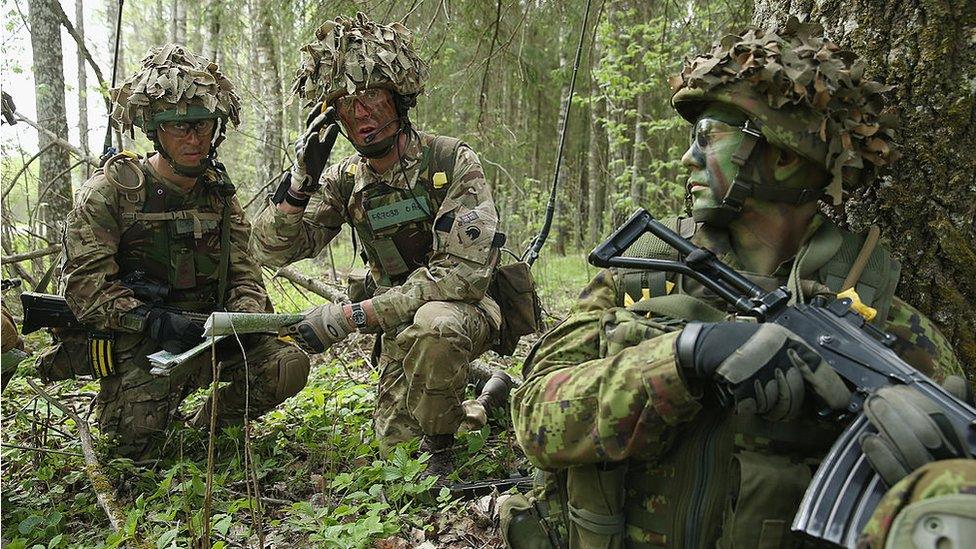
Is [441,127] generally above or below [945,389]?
above

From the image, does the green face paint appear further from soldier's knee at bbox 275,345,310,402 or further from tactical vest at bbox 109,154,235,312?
tactical vest at bbox 109,154,235,312

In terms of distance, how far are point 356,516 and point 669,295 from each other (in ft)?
6.06

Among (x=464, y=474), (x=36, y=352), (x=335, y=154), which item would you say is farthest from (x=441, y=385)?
(x=335, y=154)

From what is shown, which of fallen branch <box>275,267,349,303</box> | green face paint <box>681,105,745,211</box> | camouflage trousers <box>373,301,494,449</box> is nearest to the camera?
green face paint <box>681,105,745,211</box>

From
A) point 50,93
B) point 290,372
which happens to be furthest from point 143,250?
point 50,93

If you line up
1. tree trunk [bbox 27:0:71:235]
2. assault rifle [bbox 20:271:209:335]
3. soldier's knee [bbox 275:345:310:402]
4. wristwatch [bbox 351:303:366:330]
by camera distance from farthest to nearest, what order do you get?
1. tree trunk [bbox 27:0:71:235]
2. soldier's knee [bbox 275:345:310:402]
3. assault rifle [bbox 20:271:209:335]
4. wristwatch [bbox 351:303:366:330]

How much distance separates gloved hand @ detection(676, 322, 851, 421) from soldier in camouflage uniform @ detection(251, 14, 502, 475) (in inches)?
83.6

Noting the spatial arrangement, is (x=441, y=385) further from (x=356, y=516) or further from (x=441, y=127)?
(x=441, y=127)

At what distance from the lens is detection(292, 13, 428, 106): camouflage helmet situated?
3619 millimetres

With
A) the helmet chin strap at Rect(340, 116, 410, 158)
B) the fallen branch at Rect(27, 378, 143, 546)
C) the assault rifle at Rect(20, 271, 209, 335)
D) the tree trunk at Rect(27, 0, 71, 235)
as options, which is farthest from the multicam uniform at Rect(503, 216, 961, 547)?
the tree trunk at Rect(27, 0, 71, 235)

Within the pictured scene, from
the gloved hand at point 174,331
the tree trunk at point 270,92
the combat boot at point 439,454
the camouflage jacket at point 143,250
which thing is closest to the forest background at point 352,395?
the combat boot at point 439,454

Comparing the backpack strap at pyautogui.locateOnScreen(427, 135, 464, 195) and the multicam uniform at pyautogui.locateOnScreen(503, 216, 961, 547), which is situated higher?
the backpack strap at pyautogui.locateOnScreen(427, 135, 464, 195)

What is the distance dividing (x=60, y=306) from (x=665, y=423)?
3.83 m

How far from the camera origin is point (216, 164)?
14.4 ft
